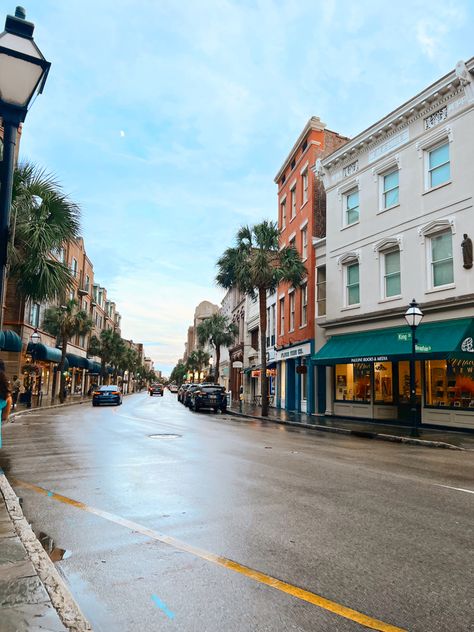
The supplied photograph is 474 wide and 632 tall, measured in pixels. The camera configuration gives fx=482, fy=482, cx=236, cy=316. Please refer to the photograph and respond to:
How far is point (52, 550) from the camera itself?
473cm

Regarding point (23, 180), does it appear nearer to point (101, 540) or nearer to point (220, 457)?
point (220, 457)

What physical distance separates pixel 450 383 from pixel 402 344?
7.58 feet

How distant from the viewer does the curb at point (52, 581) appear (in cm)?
302

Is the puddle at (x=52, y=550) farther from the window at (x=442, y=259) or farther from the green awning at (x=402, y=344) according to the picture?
the window at (x=442, y=259)

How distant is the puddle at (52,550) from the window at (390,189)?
2036 centimetres

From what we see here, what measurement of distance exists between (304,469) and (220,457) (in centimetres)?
206

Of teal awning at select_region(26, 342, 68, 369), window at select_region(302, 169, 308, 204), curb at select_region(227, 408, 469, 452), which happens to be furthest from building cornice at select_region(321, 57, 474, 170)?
teal awning at select_region(26, 342, 68, 369)

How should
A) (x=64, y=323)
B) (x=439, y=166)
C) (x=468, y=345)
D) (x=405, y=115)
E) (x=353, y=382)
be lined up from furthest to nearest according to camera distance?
(x=64, y=323), (x=353, y=382), (x=405, y=115), (x=439, y=166), (x=468, y=345)

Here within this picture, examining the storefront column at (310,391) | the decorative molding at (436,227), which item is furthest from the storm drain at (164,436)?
the storefront column at (310,391)

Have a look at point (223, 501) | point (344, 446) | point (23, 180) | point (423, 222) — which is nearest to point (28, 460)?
point (223, 501)

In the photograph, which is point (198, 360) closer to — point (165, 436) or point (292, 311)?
point (292, 311)

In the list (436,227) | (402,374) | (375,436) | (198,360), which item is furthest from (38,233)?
(198,360)

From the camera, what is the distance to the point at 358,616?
3418 millimetres

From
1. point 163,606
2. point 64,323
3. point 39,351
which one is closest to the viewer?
point 163,606
